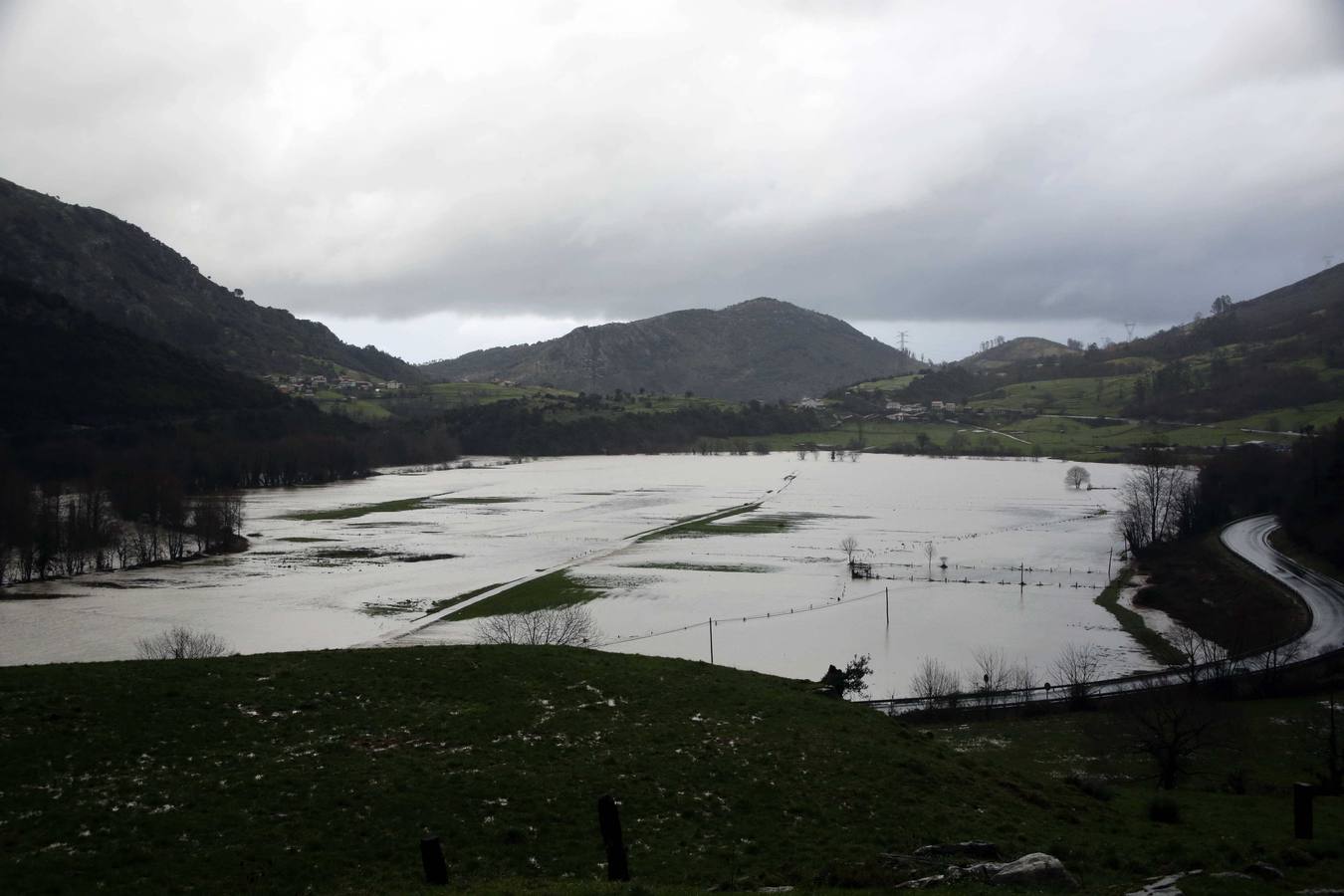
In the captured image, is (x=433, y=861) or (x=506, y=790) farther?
(x=506, y=790)

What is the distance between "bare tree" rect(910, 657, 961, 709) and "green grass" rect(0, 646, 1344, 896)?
12422mm

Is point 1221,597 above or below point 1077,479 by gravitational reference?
below

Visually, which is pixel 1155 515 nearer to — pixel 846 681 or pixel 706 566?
pixel 706 566

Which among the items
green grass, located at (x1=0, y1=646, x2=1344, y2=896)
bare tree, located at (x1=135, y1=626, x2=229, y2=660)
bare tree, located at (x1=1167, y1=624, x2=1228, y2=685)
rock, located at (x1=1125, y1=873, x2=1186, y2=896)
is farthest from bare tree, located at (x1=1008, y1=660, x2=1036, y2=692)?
bare tree, located at (x1=135, y1=626, x2=229, y2=660)

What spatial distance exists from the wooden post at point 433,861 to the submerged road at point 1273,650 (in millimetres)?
28159

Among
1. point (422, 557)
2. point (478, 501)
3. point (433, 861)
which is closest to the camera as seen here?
point (433, 861)

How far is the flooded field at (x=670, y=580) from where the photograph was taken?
50594mm

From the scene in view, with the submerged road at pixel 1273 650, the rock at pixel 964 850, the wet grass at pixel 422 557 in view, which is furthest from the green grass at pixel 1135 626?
the wet grass at pixel 422 557

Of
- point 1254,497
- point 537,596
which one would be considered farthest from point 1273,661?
point 1254,497

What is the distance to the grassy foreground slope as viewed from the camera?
13969 mm

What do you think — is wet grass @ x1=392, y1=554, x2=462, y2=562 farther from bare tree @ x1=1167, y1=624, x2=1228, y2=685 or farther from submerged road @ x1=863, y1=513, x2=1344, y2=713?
bare tree @ x1=1167, y1=624, x2=1228, y2=685

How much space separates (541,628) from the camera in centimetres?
5212

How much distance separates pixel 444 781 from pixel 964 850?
952cm

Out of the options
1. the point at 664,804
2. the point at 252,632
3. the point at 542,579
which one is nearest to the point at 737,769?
the point at 664,804
